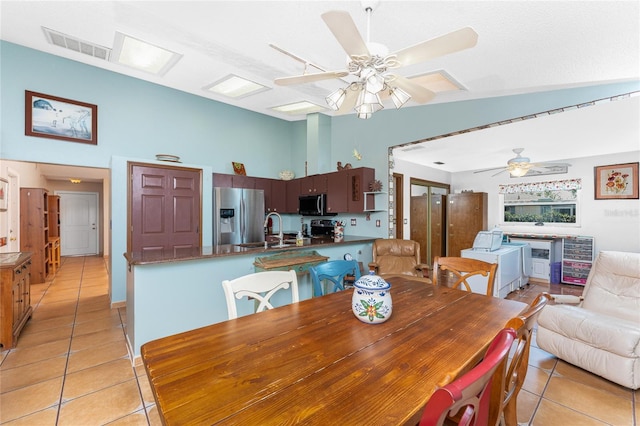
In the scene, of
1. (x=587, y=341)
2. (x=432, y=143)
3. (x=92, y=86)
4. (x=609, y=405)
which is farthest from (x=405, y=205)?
(x=92, y=86)

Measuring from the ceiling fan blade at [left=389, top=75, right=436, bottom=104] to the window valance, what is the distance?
5.05 metres

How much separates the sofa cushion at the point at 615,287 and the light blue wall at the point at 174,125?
154cm

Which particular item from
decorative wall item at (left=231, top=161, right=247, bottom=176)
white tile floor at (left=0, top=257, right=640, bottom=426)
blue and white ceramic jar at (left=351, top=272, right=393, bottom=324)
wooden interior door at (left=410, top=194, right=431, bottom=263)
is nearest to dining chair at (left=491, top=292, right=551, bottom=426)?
blue and white ceramic jar at (left=351, top=272, right=393, bottom=324)

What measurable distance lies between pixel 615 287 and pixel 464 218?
3726 mm

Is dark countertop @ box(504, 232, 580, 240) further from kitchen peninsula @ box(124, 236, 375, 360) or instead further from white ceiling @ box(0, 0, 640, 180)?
kitchen peninsula @ box(124, 236, 375, 360)

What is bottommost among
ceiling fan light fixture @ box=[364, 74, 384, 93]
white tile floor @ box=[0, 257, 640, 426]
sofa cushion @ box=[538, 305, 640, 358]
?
white tile floor @ box=[0, 257, 640, 426]

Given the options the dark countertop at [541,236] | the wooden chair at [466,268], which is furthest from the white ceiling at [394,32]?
the dark countertop at [541,236]

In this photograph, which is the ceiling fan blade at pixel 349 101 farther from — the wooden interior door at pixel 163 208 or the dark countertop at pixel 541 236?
the dark countertop at pixel 541 236

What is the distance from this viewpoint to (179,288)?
2.62 metres

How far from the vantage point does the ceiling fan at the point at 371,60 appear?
1.41 meters

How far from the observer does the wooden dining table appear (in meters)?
0.78

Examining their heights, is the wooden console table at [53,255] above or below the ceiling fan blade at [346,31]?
below

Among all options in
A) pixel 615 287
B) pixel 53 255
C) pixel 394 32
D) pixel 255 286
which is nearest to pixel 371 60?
pixel 394 32

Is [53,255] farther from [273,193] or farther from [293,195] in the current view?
[293,195]
